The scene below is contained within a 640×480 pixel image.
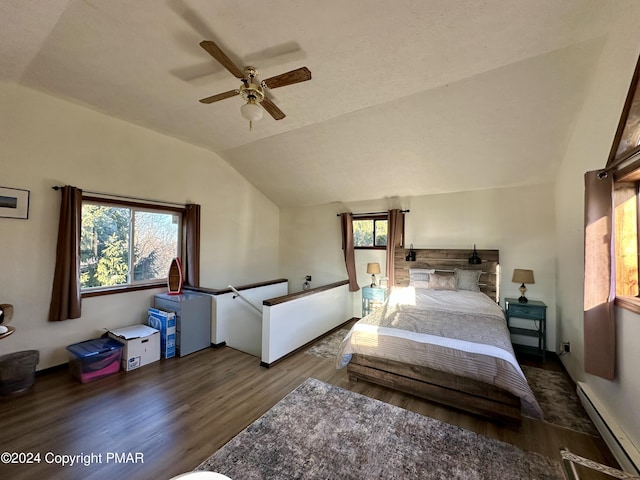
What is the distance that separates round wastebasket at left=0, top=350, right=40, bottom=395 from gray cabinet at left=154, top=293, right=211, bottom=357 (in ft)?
4.20

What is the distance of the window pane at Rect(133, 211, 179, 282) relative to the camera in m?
3.73

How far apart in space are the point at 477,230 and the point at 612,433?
272 centimetres

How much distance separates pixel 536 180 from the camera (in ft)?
11.8

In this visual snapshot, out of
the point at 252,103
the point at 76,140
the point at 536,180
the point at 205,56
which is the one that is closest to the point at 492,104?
the point at 536,180

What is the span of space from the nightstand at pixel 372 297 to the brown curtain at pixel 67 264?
4.00 m

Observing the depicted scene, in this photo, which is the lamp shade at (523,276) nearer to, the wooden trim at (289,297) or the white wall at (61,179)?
the wooden trim at (289,297)

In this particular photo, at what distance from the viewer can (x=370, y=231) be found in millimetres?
4969

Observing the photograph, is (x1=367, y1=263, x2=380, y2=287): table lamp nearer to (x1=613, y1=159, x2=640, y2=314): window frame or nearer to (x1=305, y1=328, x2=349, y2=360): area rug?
(x1=305, y1=328, x2=349, y2=360): area rug

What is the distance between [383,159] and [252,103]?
2291 millimetres

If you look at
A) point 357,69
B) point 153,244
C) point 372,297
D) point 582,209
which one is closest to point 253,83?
point 357,69

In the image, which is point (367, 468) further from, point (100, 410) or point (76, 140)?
point (76, 140)

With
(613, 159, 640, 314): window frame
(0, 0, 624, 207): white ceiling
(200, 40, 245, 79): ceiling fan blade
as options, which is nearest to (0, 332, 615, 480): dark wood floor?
(613, 159, 640, 314): window frame

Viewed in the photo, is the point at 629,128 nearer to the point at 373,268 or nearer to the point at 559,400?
the point at 559,400

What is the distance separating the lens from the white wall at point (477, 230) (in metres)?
3.60
